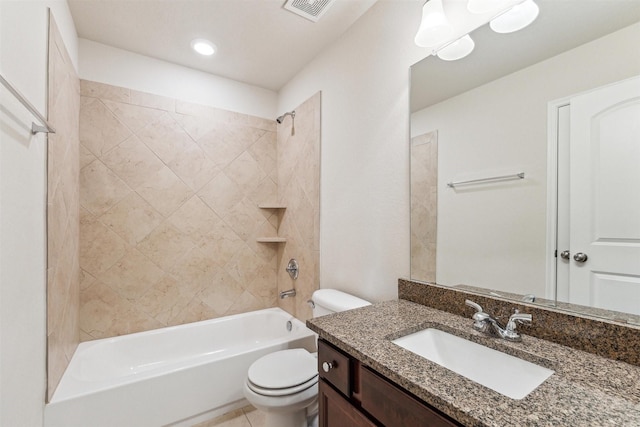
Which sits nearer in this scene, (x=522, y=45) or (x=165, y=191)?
(x=522, y=45)

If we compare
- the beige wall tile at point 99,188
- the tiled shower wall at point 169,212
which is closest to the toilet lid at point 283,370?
the tiled shower wall at point 169,212

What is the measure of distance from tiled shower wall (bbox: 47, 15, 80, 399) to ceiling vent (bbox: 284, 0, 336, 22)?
4.00 ft

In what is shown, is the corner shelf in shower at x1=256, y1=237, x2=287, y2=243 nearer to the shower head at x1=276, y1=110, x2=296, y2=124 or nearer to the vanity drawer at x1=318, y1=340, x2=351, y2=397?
the shower head at x1=276, y1=110, x2=296, y2=124

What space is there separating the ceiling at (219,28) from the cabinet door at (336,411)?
1989mm

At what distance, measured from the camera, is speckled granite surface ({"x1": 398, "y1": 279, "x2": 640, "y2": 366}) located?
0.77m

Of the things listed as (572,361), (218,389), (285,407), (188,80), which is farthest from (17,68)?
(572,361)

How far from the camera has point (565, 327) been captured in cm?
88

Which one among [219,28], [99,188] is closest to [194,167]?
[99,188]

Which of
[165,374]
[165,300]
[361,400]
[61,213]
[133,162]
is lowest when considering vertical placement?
[165,374]

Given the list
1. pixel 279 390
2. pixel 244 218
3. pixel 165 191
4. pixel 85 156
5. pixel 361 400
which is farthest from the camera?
pixel 244 218

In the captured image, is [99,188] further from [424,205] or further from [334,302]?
A: [424,205]

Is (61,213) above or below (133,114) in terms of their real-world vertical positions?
below

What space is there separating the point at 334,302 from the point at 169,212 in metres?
1.58

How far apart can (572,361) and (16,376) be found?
1794 millimetres
